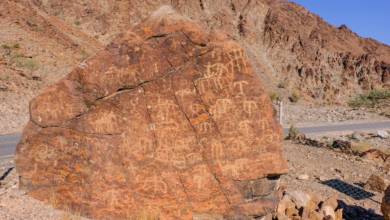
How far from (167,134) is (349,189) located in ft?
14.5

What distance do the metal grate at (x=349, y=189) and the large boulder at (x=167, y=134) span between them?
2.89 meters

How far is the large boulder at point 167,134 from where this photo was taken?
18.9 ft

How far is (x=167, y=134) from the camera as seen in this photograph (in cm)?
586

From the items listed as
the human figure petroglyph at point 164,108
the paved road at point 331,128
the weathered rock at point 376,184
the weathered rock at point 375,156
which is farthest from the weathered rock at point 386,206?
the paved road at point 331,128

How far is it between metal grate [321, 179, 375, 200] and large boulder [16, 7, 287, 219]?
9.50ft

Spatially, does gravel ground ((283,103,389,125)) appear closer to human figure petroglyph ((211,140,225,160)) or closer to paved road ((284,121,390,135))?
paved road ((284,121,390,135))

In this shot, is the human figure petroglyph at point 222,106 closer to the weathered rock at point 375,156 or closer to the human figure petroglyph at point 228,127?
the human figure petroglyph at point 228,127

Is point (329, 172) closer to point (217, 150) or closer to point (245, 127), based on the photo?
point (245, 127)

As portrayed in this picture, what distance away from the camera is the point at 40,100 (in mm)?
6098

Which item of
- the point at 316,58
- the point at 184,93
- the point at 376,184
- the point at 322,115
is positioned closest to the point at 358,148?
the point at 376,184

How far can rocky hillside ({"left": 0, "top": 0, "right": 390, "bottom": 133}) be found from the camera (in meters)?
21.4

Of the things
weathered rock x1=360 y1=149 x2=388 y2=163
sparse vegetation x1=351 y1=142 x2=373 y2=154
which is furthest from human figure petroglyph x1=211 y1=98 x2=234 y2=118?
sparse vegetation x1=351 y1=142 x2=373 y2=154

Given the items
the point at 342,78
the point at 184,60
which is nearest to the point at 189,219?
the point at 184,60

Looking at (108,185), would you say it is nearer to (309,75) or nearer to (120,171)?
(120,171)
